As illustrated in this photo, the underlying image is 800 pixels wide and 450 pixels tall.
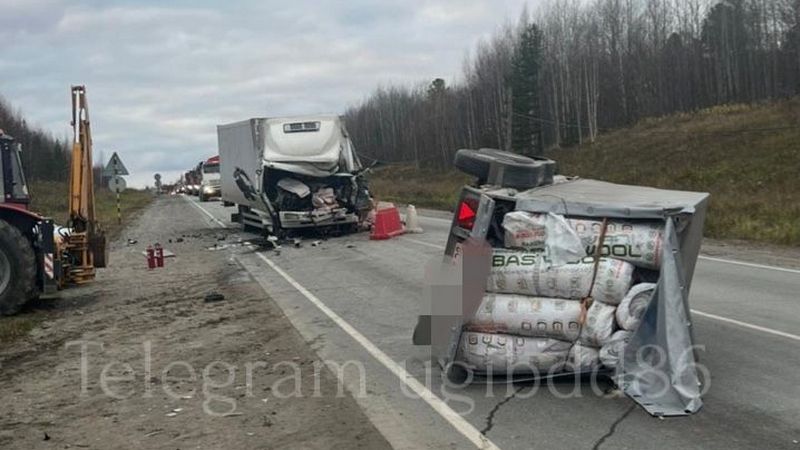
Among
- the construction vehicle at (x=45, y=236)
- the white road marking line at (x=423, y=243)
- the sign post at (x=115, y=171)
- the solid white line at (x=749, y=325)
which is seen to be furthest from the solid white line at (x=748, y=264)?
the sign post at (x=115, y=171)

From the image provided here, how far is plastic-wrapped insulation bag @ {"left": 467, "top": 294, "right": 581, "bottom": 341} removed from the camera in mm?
6203

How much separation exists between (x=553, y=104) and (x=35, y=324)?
70964 mm

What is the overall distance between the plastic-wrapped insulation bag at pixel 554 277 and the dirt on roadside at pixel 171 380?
1554 millimetres

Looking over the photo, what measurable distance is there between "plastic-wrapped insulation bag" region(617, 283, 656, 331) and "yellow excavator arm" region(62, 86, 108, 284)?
9535 millimetres

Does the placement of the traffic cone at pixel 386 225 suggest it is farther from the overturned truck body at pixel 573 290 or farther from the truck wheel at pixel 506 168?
the overturned truck body at pixel 573 290

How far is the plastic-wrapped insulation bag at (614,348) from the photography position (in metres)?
6.02

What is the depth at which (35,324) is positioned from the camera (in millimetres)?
10797

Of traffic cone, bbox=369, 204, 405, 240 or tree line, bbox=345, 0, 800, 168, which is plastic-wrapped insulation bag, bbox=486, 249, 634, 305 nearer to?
traffic cone, bbox=369, 204, 405, 240

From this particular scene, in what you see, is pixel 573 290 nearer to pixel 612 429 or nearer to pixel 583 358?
pixel 583 358

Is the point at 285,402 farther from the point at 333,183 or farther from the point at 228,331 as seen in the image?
the point at 333,183

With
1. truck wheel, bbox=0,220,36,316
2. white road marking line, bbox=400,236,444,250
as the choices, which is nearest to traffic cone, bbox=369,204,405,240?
white road marking line, bbox=400,236,444,250

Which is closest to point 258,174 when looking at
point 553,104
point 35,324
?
point 35,324

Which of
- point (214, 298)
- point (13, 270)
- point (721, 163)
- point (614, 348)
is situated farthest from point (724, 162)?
point (614, 348)

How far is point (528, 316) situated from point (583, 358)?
1.73 ft
